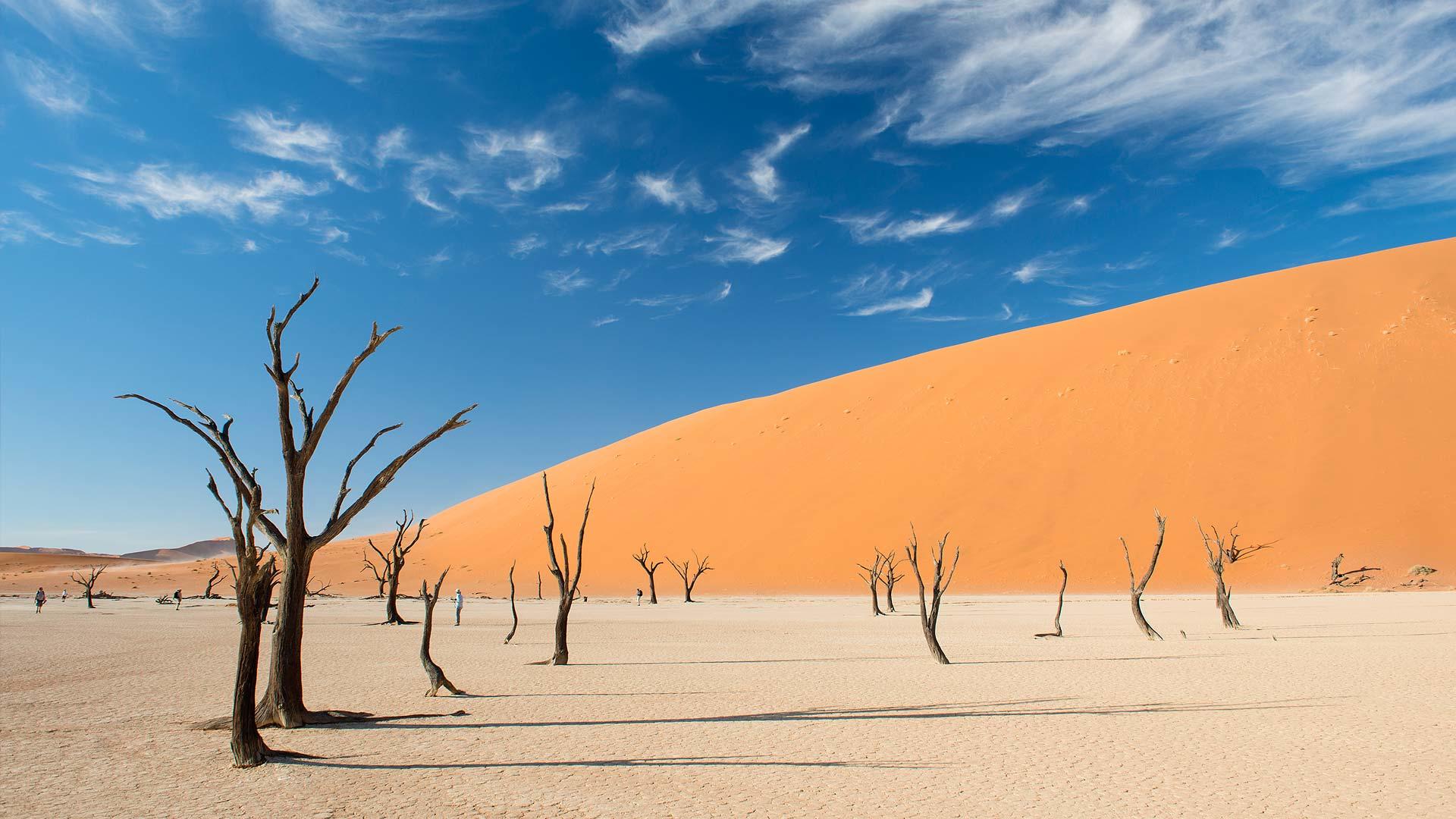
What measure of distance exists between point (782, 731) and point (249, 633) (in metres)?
5.74

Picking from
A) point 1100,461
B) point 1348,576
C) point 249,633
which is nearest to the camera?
point 249,633

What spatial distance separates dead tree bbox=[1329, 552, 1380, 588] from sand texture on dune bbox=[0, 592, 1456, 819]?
18210 mm

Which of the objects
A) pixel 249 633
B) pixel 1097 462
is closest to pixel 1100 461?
pixel 1097 462

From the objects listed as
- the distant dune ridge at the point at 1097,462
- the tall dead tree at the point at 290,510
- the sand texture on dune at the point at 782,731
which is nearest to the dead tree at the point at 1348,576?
the distant dune ridge at the point at 1097,462

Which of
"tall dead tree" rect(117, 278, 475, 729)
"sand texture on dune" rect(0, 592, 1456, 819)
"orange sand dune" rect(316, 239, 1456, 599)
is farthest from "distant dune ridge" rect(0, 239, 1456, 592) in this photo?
"tall dead tree" rect(117, 278, 475, 729)

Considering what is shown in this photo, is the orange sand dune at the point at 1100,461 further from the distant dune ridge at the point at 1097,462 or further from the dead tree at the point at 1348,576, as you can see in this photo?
the dead tree at the point at 1348,576

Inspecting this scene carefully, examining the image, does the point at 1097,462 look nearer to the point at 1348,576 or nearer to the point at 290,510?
the point at 1348,576

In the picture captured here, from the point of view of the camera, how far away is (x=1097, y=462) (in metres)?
47.9

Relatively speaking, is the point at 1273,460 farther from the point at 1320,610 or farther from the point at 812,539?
the point at 812,539

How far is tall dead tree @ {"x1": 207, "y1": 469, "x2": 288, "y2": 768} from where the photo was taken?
781cm

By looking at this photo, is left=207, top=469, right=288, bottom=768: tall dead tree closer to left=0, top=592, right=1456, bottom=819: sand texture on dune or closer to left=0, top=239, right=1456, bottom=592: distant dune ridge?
left=0, top=592, right=1456, bottom=819: sand texture on dune

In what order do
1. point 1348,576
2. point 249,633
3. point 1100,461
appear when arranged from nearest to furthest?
1. point 249,633
2. point 1348,576
3. point 1100,461

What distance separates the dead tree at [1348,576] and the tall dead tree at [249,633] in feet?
139

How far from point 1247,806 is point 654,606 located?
35.4 m
